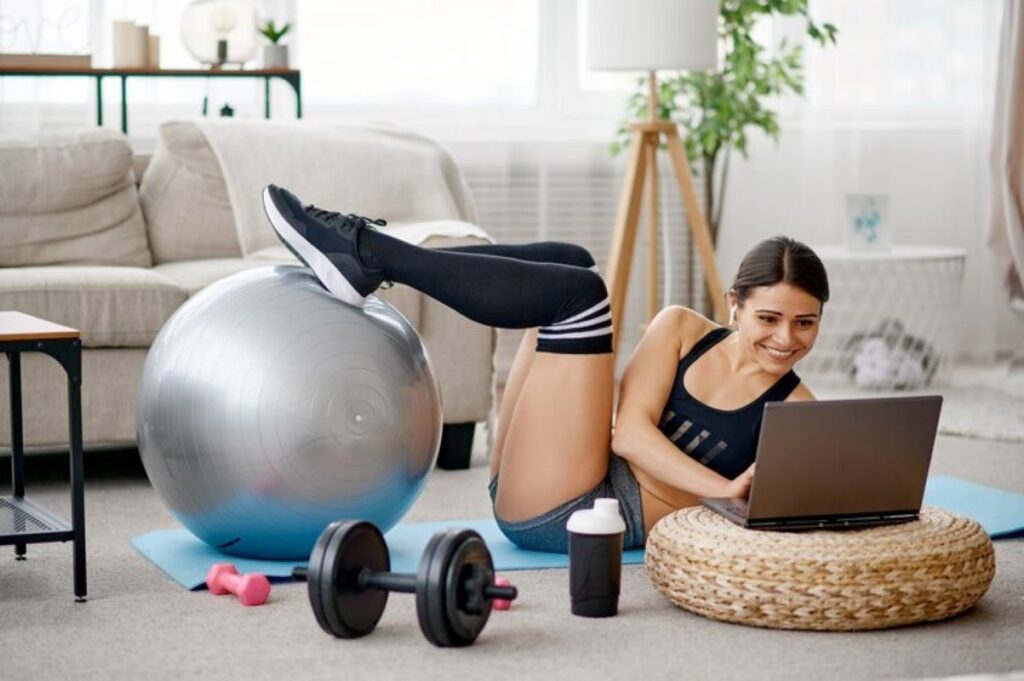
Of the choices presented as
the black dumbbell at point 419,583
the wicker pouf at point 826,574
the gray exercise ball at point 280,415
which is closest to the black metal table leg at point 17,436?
the gray exercise ball at point 280,415

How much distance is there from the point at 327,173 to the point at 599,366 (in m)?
1.75

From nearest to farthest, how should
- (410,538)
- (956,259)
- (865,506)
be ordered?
(865,506) < (410,538) < (956,259)

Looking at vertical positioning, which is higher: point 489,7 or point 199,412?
point 489,7

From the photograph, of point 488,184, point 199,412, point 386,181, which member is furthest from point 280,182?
point 199,412

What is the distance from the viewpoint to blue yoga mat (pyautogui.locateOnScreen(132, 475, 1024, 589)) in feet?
8.94

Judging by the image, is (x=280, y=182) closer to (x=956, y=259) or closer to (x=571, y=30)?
(x=571, y=30)

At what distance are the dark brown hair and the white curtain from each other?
3.00 m

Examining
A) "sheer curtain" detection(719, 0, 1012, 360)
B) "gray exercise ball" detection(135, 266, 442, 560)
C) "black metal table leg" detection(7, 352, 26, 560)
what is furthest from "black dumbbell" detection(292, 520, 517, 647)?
"sheer curtain" detection(719, 0, 1012, 360)

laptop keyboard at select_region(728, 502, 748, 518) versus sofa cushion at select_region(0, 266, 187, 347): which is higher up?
sofa cushion at select_region(0, 266, 187, 347)

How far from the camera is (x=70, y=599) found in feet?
8.41

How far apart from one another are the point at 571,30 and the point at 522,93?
28 cm

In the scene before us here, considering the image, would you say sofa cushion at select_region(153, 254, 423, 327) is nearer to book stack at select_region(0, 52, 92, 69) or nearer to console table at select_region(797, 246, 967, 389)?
book stack at select_region(0, 52, 92, 69)

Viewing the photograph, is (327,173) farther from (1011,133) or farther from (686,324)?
(1011,133)

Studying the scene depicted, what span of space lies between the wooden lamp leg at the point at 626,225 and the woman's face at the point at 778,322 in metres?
2.04
